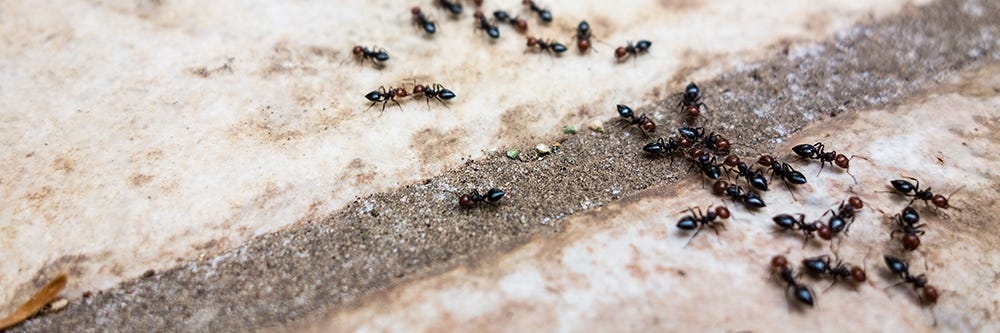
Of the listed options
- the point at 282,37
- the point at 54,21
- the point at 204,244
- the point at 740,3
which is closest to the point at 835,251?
the point at 740,3

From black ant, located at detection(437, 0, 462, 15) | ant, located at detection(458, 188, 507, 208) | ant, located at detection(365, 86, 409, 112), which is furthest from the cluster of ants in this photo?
black ant, located at detection(437, 0, 462, 15)

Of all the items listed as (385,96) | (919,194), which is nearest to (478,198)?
(385,96)

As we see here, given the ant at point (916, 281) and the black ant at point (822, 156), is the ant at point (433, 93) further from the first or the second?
the ant at point (916, 281)

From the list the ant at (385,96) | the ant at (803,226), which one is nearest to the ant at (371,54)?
the ant at (385,96)

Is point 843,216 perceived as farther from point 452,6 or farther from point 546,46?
point 452,6

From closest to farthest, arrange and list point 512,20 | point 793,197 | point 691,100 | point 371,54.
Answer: point 793,197 < point 691,100 < point 371,54 < point 512,20

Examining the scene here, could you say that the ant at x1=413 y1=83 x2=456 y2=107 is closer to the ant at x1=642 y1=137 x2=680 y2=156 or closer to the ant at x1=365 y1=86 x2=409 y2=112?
the ant at x1=365 y1=86 x2=409 y2=112
